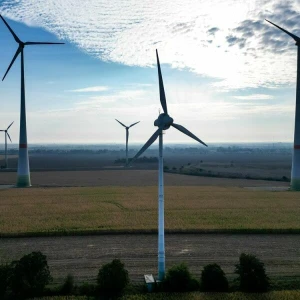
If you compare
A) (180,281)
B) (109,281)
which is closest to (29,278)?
(109,281)

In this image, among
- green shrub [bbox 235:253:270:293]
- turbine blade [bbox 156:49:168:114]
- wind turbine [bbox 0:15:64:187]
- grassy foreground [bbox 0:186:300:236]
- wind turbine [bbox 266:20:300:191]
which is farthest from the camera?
wind turbine [bbox 0:15:64:187]

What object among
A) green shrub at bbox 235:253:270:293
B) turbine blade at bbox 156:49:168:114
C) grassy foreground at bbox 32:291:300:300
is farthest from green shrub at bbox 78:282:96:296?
Answer: turbine blade at bbox 156:49:168:114

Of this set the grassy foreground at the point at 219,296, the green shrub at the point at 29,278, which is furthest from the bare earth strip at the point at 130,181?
the grassy foreground at the point at 219,296

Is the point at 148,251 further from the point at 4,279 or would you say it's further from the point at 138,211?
the point at 138,211

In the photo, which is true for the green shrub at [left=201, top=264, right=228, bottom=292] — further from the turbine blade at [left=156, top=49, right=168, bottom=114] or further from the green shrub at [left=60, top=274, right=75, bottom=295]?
the turbine blade at [left=156, top=49, right=168, bottom=114]

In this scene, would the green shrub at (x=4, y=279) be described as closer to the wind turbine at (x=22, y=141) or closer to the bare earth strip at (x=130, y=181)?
the wind turbine at (x=22, y=141)

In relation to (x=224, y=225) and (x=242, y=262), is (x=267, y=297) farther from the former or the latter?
(x=224, y=225)

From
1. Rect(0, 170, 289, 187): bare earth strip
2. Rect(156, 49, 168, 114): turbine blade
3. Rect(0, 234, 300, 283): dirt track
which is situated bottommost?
Rect(0, 234, 300, 283): dirt track
